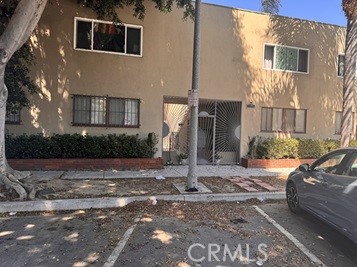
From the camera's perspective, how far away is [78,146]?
10.9 metres

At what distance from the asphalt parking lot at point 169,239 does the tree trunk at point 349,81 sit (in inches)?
213

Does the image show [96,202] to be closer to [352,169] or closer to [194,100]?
[194,100]

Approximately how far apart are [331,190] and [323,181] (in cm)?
34

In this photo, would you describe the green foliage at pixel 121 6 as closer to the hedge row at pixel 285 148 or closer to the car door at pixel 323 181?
Answer: the hedge row at pixel 285 148

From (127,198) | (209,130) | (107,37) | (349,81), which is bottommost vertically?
(127,198)

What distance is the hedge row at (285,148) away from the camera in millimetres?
12685

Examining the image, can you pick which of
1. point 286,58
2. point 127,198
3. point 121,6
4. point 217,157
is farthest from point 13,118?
point 286,58

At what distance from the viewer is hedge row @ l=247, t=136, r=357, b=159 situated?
1269 cm

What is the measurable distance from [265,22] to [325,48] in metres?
3.38

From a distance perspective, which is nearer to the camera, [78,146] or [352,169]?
[352,169]

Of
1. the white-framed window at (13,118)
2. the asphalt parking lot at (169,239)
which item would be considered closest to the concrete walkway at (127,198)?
the asphalt parking lot at (169,239)

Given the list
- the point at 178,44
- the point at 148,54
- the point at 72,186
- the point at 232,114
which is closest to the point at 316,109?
the point at 232,114

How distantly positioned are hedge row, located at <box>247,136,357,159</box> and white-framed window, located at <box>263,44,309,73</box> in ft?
10.8

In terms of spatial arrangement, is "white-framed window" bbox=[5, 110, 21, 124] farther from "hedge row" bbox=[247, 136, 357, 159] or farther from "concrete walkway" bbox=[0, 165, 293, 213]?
"hedge row" bbox=[247, 136, 357, 159]
